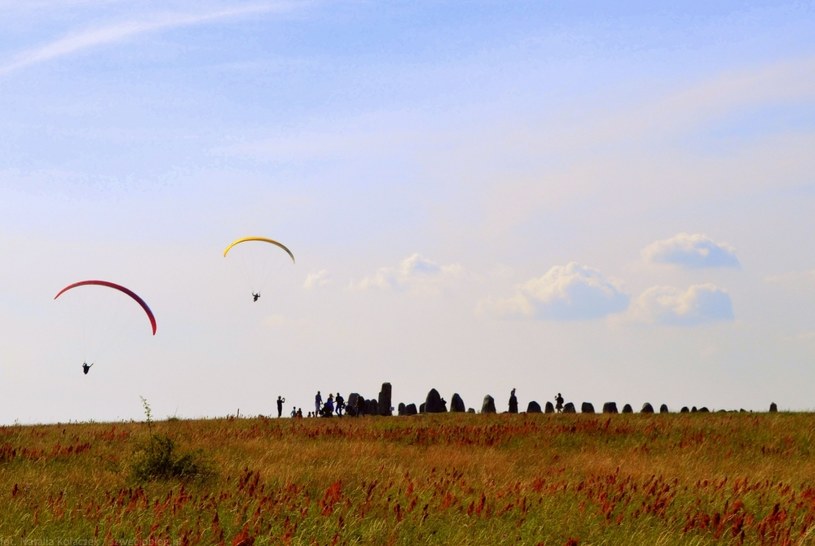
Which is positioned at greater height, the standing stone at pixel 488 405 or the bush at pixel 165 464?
the standing stone at pixel 488 405

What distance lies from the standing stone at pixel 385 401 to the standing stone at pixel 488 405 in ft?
14.5

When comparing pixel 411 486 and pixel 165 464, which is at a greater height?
pixel 165 464

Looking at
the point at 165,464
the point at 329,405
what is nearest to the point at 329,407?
the point at 329,405

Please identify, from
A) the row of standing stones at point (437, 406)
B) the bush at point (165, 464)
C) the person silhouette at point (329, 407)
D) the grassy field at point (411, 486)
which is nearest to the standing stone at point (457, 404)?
the row of standing stones at point (437, 406)

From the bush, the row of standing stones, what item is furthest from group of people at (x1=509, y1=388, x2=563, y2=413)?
the bush

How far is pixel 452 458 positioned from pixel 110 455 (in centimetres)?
780

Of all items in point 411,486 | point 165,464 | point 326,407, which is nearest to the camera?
point 411,486

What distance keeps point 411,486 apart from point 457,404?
98.2ft

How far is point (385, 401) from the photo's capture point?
133 feet

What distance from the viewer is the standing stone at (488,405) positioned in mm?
39812

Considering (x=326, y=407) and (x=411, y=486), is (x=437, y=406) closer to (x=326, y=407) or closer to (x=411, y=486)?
(x=326, y=407)

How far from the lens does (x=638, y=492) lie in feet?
47.6

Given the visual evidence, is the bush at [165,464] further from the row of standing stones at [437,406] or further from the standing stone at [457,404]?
the standing stone at [457,404]

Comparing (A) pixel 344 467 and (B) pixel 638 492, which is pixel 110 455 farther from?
(B) pixel 638 492
